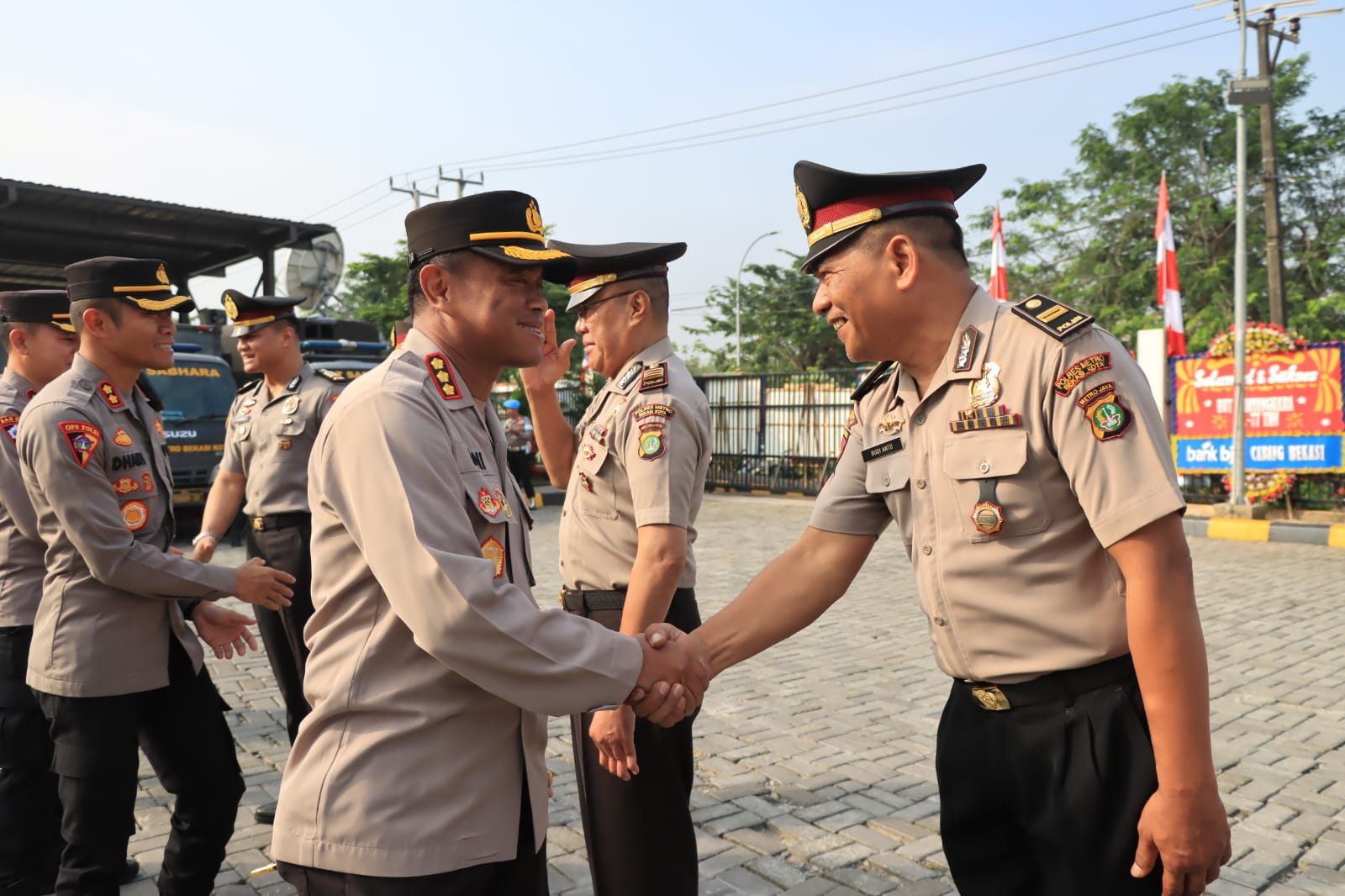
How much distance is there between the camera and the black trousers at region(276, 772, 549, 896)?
70.7 inches

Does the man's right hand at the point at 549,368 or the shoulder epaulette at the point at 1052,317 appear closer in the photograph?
the shoulder epaulette at the point at 1052,317

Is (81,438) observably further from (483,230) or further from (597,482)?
(483,230)

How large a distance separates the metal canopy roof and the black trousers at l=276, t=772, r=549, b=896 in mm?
9937

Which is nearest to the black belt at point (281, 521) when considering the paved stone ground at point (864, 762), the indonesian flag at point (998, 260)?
the paved stone ground at point (864, 762)

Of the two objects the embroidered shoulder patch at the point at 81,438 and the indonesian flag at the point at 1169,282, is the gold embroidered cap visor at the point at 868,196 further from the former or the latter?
the indonesian flag at the point at 1169,282

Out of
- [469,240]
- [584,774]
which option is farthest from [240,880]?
[469,240]

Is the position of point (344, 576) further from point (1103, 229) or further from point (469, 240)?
point (1103, 229)

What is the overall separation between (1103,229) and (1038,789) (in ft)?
102

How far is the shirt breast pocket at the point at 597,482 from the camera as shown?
10.3 ft

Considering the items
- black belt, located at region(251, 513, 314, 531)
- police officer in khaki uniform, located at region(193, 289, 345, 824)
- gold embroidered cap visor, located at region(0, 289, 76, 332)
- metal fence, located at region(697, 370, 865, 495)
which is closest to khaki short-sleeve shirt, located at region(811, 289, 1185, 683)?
police officer in khaki uniform, located at region(193, 289, 345, 824)

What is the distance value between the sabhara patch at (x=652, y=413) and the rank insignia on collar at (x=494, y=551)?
3.92ft

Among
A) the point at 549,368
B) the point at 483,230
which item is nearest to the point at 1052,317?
the point at 483,230

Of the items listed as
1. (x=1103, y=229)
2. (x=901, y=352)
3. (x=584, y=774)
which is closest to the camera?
(x=901, y=352)

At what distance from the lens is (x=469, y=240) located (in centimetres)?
206
